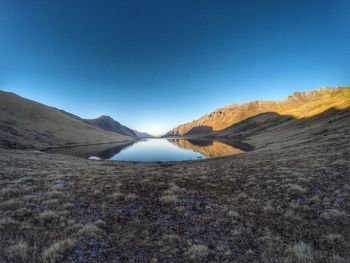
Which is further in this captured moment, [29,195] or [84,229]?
[29,195]

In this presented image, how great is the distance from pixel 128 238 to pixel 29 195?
848cm

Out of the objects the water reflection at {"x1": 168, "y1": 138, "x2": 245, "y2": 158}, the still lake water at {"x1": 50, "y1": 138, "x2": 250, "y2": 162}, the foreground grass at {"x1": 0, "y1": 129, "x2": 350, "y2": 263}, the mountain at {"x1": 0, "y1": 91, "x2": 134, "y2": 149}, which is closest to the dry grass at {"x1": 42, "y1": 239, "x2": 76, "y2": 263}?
the foreground grass at {"x1": 0, "y1": 129, "x2": 350, "y2": 263}

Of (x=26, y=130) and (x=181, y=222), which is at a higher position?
(x=26, y=130)

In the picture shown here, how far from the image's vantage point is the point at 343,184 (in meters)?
11.1

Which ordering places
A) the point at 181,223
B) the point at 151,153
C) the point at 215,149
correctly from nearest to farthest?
the point at 181,223
the point at 151,153
the point at 215,149

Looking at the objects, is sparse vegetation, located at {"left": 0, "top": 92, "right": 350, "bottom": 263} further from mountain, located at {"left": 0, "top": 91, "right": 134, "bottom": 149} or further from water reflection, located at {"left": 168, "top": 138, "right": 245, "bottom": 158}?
mountain, located at {"left": 0, "top": 91, "right": 134, "bottom": 149}

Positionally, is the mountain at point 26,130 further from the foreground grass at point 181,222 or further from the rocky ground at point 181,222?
the foreground grass at point 181,222

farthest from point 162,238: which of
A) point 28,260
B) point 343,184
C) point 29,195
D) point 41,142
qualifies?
point 41,142

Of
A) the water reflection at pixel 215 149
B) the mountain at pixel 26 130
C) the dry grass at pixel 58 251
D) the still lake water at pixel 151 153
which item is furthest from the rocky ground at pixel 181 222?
the mountain at pixel 26 130

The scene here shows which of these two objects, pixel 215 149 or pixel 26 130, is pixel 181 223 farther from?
pixel 26 130

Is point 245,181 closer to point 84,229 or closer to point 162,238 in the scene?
point 162,238

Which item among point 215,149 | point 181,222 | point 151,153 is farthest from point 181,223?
point 215,149

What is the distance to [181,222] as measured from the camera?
8008mm

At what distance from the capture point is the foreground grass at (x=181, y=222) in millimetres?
5621
